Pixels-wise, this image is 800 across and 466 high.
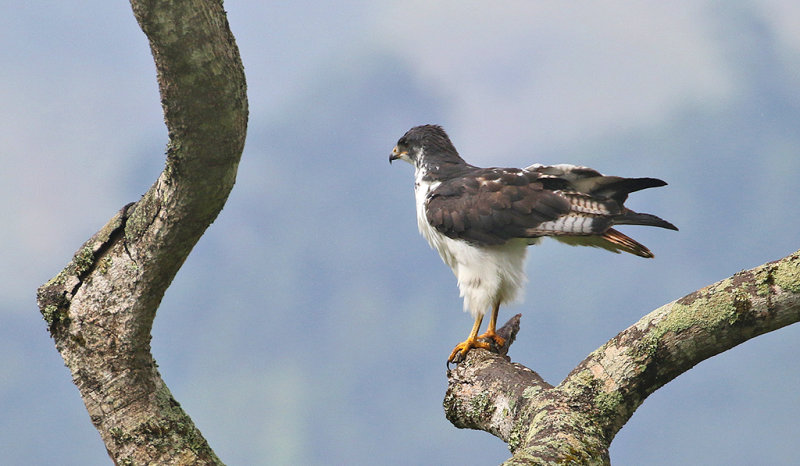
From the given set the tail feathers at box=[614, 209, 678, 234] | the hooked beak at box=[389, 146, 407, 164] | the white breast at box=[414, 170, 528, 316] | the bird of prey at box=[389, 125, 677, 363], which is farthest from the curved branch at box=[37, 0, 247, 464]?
the hooked beak at box=[389, 146, 407, 164]

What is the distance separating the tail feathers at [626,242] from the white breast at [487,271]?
841 mm

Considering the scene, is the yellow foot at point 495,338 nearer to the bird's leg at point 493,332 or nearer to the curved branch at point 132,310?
the bird's leg at point 493,332

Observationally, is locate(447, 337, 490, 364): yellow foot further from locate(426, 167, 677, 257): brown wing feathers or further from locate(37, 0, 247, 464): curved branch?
locate(37, 0, 247, 464): curved branch

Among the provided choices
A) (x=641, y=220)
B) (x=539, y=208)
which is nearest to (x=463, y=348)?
(x=539, y=208)

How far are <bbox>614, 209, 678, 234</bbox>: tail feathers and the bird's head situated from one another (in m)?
2.10

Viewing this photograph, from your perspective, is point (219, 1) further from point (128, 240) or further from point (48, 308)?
point (48, 308)

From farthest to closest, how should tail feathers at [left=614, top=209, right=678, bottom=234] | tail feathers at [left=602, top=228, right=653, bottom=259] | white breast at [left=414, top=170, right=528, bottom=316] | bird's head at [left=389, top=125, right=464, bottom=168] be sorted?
bird's head at [left=389, top=125, right=464, bottom=168] < white breast at [left=414, top=170, right=528, bottom=316] < tail feathers at [left=602, top=228, right=653, bottom=259] < tail feathers at [left=614, top=209, right=678, bottom=234]

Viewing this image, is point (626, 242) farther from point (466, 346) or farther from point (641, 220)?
point (466, 346)

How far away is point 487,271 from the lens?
20.4 feet

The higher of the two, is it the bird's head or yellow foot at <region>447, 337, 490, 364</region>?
the bird's head

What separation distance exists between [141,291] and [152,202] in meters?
0.58

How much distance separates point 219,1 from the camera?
3570 mm

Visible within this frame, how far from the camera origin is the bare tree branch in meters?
3.60

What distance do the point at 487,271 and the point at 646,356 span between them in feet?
8.12
